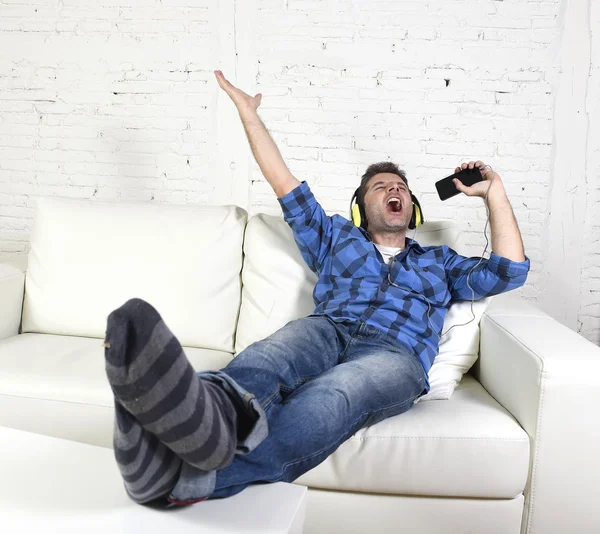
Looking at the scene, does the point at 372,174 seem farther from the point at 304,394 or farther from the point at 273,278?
the point at 304,394

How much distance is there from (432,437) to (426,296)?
0.52m

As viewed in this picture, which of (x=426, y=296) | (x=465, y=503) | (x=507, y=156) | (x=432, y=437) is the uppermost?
(x=507, y=156)

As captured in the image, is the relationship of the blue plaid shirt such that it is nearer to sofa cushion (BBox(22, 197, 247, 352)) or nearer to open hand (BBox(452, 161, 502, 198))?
open hand (BBox(452, 161, 502, 198))

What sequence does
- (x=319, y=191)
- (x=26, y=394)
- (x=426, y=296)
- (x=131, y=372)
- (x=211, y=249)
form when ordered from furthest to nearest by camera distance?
1. (x=319, y=191)
2. (x=211, y=249)
3. (x=426, y=296)
4. (x=26, y=394)
5. (x=131, y=372)

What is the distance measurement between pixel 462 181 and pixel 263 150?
2.15 feet

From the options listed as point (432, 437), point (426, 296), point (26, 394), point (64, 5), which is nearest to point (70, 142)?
point (64, 5)

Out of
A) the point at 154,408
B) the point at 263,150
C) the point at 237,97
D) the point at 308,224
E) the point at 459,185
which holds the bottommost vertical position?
the point at 154,408

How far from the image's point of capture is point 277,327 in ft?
6.75

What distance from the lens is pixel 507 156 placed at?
2754mm

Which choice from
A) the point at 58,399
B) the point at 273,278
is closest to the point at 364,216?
the point at 273,278

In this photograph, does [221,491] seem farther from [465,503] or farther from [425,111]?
[425,111]

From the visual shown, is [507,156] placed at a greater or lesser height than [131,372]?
greater

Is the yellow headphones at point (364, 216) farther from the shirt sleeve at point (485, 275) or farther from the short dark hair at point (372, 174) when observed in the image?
the shirt sleeve at point (485, 275)

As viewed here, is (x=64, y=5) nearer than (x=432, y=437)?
No
